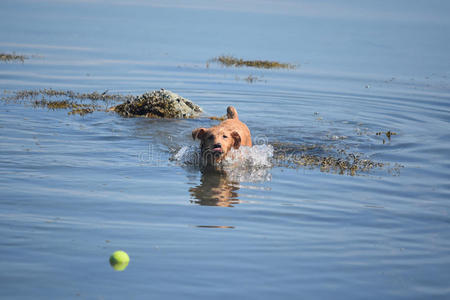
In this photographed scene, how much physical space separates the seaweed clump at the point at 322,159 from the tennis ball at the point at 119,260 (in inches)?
265

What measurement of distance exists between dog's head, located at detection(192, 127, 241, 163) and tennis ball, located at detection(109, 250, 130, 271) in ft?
18.9

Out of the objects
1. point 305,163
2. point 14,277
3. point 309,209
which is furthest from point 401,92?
point 14,277

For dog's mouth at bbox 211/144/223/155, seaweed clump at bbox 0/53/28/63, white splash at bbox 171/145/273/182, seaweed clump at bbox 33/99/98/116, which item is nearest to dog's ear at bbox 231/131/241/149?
white splash at bbox 171/145/273/182

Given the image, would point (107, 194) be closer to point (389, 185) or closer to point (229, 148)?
point (229, 148)

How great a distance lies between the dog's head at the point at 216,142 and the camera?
13.1 meters

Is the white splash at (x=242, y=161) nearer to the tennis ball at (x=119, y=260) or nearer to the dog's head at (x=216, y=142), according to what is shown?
the dog's head at (x=216, y=142)

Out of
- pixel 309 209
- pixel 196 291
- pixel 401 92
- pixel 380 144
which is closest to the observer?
pixel 196 291

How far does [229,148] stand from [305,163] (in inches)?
75.9

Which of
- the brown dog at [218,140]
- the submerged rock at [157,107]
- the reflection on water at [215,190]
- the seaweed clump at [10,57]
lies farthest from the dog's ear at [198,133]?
the seaweed clump at [10,57]

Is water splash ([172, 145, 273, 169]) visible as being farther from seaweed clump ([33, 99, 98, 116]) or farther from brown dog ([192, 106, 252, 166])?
seaweed clump ([33, 99, 98, 116])

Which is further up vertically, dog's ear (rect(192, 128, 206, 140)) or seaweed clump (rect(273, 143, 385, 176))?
dog's ear (rect(192, 128, 206, 140))

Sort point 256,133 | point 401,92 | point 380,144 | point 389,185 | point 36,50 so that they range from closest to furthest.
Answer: point 389,185 → point 380,144 → point 256,133 → point 401,92 → point 36,50

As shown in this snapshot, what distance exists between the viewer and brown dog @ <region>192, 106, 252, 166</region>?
1316cm

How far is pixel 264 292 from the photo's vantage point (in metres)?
7.04
